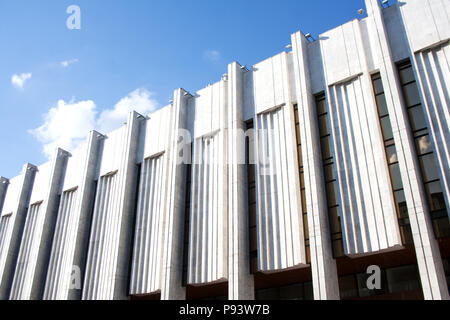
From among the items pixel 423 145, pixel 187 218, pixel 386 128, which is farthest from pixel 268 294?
pixel 423 145

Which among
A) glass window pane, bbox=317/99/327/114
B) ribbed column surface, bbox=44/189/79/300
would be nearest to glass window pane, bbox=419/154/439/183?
glass window pane, bbox=317/99/327/114

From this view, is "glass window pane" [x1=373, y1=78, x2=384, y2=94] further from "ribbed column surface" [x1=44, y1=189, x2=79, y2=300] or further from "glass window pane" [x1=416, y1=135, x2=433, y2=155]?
"ribbed column surface" [x1=44, y1=189, x2=79, y2=300]

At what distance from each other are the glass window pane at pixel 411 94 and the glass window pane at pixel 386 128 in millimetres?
1301

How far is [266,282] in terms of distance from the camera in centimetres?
2705

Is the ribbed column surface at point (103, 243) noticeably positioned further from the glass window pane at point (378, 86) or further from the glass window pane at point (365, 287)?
the glass window pane at point (378, 86)

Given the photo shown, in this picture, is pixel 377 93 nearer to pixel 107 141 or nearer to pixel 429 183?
pixel 429 183

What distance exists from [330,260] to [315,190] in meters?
3.66

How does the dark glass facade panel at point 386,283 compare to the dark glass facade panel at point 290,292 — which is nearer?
the dark glass facade panel at point 386,283

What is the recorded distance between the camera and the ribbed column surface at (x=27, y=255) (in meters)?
35.6

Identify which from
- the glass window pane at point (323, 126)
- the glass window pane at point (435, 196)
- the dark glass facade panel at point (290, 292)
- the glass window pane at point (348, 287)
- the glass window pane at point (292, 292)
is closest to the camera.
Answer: the glass window pane at point (435, 196)

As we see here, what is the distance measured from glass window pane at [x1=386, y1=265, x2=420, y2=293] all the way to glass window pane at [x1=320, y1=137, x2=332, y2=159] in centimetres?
747

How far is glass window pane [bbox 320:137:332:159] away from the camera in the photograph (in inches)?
958

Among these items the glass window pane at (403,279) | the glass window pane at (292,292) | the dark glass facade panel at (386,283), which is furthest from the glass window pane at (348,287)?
the glass window pane at (292,292)
